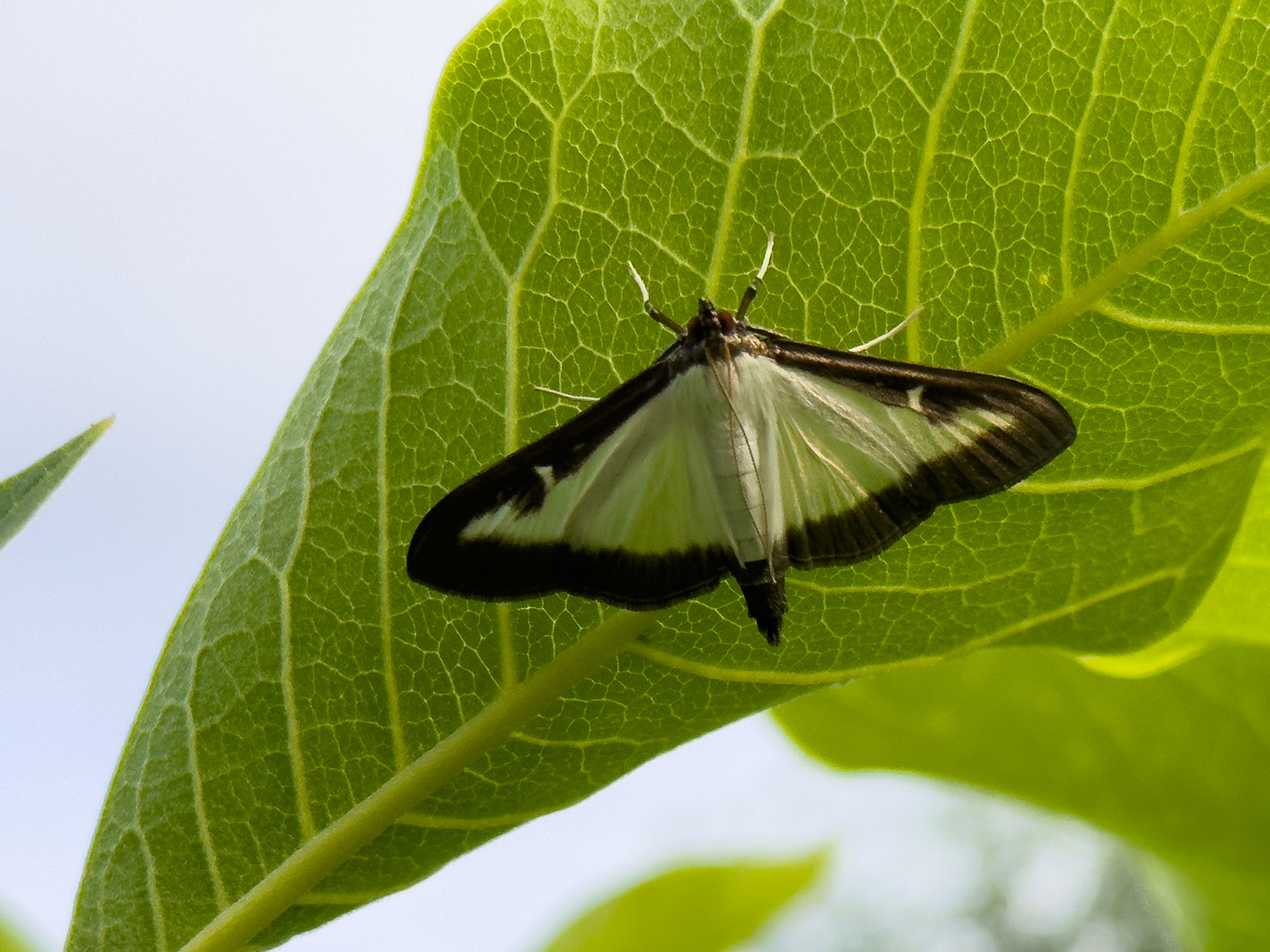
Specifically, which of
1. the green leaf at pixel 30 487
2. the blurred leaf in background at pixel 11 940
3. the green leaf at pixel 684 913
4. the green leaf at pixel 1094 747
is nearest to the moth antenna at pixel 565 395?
the green leaf at pixel 30 487

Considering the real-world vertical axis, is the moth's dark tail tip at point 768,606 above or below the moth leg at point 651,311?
below

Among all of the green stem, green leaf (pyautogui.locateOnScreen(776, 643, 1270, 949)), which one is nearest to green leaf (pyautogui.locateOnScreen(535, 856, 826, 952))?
green leaf (pyautogui.locateOnScreen(776, 643, 1270, 949))

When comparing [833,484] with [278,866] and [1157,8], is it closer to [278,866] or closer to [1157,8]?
[1157,8]

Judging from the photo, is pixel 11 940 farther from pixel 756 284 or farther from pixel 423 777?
pixel 756 284

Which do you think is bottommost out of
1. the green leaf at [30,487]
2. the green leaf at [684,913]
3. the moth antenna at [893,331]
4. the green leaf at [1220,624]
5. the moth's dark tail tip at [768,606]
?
the green leaf at [684,913]

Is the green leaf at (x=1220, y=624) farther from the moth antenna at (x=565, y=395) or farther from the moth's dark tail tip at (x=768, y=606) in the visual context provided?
the moth antenna at (x=565, y=395)

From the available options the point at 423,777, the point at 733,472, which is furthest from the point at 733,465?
the point at 423,777

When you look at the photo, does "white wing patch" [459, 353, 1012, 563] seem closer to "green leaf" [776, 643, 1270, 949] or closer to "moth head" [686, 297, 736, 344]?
"moth head" [686, 297, 736, 344]

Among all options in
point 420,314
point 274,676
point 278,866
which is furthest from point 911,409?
point 278,866
